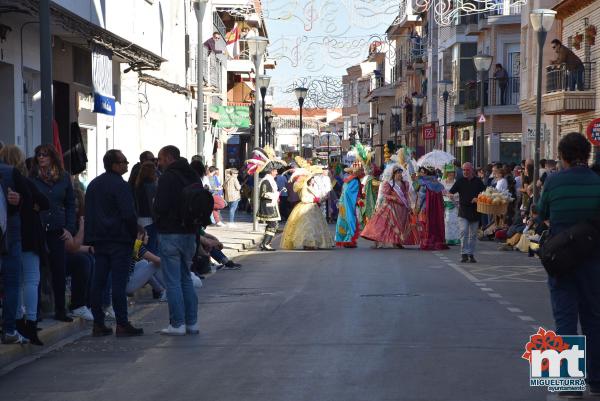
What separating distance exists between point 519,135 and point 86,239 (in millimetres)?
44328

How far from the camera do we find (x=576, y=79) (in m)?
37.9

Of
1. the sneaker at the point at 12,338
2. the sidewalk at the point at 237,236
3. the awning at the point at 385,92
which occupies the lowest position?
the sidewalk at the point at 237,236

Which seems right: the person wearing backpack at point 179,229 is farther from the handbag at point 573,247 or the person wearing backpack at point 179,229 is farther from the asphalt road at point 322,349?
the handbag at point 573,247

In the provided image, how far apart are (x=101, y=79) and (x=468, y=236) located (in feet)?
24.7

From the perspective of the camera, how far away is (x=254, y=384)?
9164mm

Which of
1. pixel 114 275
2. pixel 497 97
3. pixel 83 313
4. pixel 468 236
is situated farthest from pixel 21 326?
pixel 497 97

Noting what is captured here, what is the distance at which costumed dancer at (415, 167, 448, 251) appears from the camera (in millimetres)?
27391

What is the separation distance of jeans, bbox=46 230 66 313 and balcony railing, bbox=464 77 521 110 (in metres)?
42.0

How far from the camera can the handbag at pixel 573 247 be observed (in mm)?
8773

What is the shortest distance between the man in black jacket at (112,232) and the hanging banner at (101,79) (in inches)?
436

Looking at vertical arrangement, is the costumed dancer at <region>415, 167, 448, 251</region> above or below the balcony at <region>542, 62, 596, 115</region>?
below

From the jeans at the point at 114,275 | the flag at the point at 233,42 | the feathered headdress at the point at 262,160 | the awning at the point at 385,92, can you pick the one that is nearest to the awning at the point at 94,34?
the feathered headdress at the point at 262,160

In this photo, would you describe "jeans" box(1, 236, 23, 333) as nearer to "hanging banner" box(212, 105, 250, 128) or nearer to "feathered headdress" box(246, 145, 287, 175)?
"feathered headdress" box(246, 145, 287, 175)

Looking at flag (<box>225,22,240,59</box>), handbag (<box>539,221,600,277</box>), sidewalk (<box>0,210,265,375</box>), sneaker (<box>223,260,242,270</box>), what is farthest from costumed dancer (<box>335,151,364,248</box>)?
flag (<box>225,22,240,59</box>)
